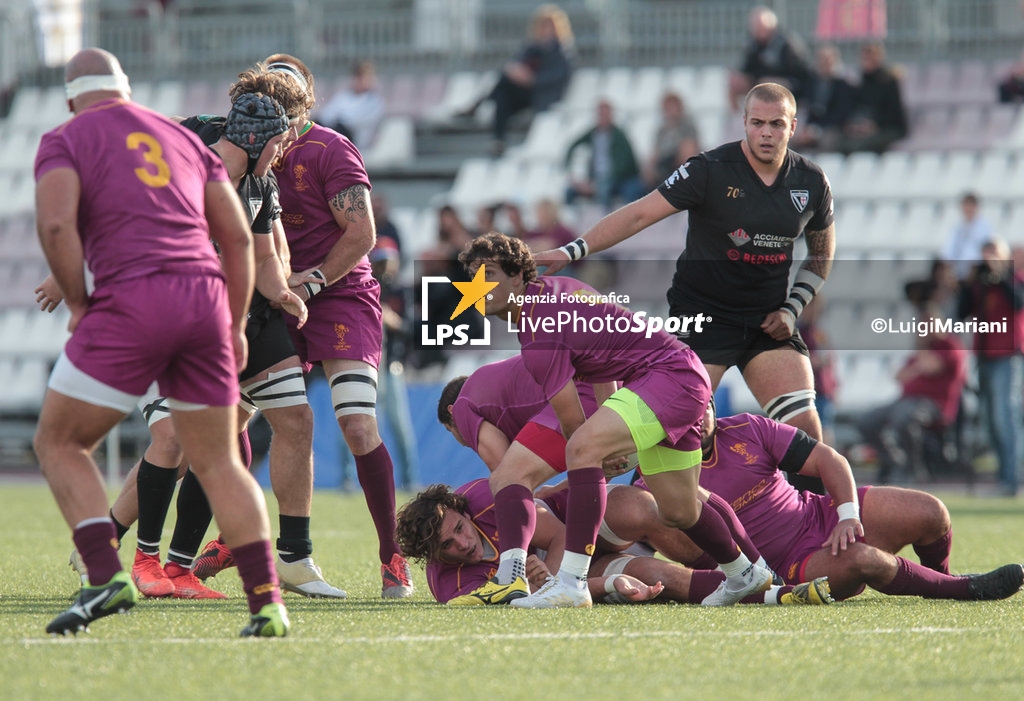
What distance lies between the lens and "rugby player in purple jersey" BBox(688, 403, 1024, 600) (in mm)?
5914

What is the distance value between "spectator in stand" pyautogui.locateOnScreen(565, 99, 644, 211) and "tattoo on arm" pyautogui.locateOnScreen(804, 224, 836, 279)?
851 centimetres

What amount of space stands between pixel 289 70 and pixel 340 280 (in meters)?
0.95

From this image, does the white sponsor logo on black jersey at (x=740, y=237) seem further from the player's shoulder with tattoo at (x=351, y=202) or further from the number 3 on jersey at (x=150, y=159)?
the number 3 on jersey at (x=150, y=159)

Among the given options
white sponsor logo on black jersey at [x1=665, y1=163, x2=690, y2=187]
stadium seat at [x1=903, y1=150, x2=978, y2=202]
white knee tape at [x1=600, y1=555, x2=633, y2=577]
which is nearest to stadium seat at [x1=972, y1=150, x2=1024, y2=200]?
stadium seat at [x1=903, y1=150, x2=978, y2=202]

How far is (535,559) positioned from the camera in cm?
621

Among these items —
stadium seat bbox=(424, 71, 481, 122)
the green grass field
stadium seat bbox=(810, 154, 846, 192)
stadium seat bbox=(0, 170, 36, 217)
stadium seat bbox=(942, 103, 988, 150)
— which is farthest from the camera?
Result: stadium seat bbox=(0, 170, 36, 217)

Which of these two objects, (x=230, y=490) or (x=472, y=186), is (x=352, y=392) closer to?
(x=230, y=490)

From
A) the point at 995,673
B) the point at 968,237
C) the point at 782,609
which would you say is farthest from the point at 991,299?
the point at 995,673

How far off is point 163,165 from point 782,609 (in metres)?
2.86

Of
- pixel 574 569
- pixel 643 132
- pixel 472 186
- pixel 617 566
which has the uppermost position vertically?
pixel 643 132

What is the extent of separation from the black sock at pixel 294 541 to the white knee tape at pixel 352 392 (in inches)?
22.5

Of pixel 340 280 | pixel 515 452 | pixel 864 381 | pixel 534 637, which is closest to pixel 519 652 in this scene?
pixel 534 637

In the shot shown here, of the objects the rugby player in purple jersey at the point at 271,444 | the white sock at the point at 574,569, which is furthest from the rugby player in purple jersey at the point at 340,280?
the white sock at the point at 574,569

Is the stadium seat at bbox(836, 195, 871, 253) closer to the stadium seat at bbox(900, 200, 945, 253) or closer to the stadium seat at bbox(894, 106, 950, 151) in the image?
the stadium seat at bbox(900, 200, 945, 253)
